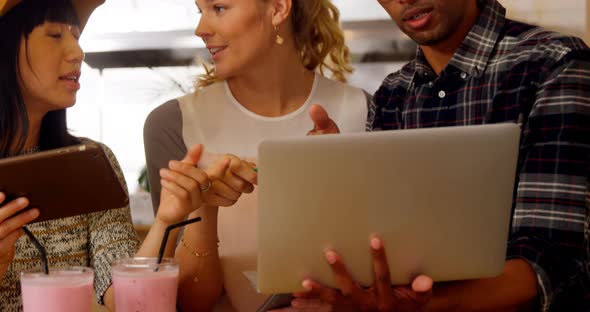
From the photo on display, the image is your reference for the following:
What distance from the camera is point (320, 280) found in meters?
1.24

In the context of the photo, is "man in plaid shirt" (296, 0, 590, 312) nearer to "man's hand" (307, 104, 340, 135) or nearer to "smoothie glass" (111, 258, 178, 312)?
"man's hand" (307, 104, 340, 135)

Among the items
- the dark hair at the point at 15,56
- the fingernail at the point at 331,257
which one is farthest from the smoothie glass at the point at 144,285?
the dark hair at the point at 15,56

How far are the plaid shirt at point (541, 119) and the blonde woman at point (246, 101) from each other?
550 millimetres

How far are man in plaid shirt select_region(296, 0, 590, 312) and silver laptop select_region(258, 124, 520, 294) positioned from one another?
37 mm

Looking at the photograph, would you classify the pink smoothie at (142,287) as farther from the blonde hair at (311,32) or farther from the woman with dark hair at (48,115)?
the blonde hair at (311,32)

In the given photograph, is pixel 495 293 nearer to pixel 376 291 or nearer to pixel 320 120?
pixel 376 291

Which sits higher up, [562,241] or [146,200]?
[562,241]

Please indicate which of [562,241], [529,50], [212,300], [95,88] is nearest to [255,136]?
[212,300]

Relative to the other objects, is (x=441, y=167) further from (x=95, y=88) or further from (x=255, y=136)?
(x=95, y=88)

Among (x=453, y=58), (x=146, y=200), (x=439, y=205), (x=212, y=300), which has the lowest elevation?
(x=146, y=200)

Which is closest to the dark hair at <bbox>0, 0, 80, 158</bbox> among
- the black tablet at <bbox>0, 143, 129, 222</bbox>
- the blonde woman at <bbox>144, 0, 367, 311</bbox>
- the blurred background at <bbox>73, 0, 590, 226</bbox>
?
the blonde woman at <bbox>144, 0, 367, 311</bbox>

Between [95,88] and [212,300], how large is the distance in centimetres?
288

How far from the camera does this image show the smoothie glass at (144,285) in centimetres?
137

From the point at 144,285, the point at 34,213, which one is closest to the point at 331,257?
the point at 144,285
